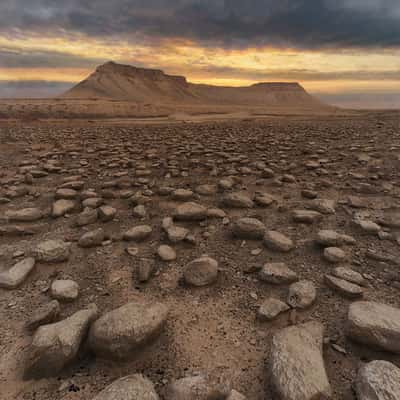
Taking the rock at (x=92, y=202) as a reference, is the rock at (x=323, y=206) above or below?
above

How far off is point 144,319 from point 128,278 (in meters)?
0.58

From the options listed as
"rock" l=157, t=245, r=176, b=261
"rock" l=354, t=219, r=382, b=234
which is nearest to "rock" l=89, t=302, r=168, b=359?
"rock" l=157, t=245, r=176, b=261

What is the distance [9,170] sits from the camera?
4883 millimetres

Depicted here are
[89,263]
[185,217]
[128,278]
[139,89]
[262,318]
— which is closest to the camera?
[262,318]

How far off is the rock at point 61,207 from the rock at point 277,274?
2.30m

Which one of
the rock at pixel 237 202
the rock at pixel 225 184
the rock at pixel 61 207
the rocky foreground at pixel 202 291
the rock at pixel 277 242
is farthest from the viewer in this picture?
the rock at pixel 225 184

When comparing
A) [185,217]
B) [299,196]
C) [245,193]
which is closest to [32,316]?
[185,217]

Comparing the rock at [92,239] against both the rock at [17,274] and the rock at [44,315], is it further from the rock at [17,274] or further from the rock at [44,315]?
the rock at [44,315]

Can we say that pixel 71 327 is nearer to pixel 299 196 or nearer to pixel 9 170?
pixel 299 196

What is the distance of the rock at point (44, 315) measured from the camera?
1561mm

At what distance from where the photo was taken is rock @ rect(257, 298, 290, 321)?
161 cm

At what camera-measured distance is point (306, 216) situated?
2.75m

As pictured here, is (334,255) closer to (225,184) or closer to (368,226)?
(368,226)

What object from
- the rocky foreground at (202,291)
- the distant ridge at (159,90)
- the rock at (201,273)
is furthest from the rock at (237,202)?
the distant ridge at (159,90)
